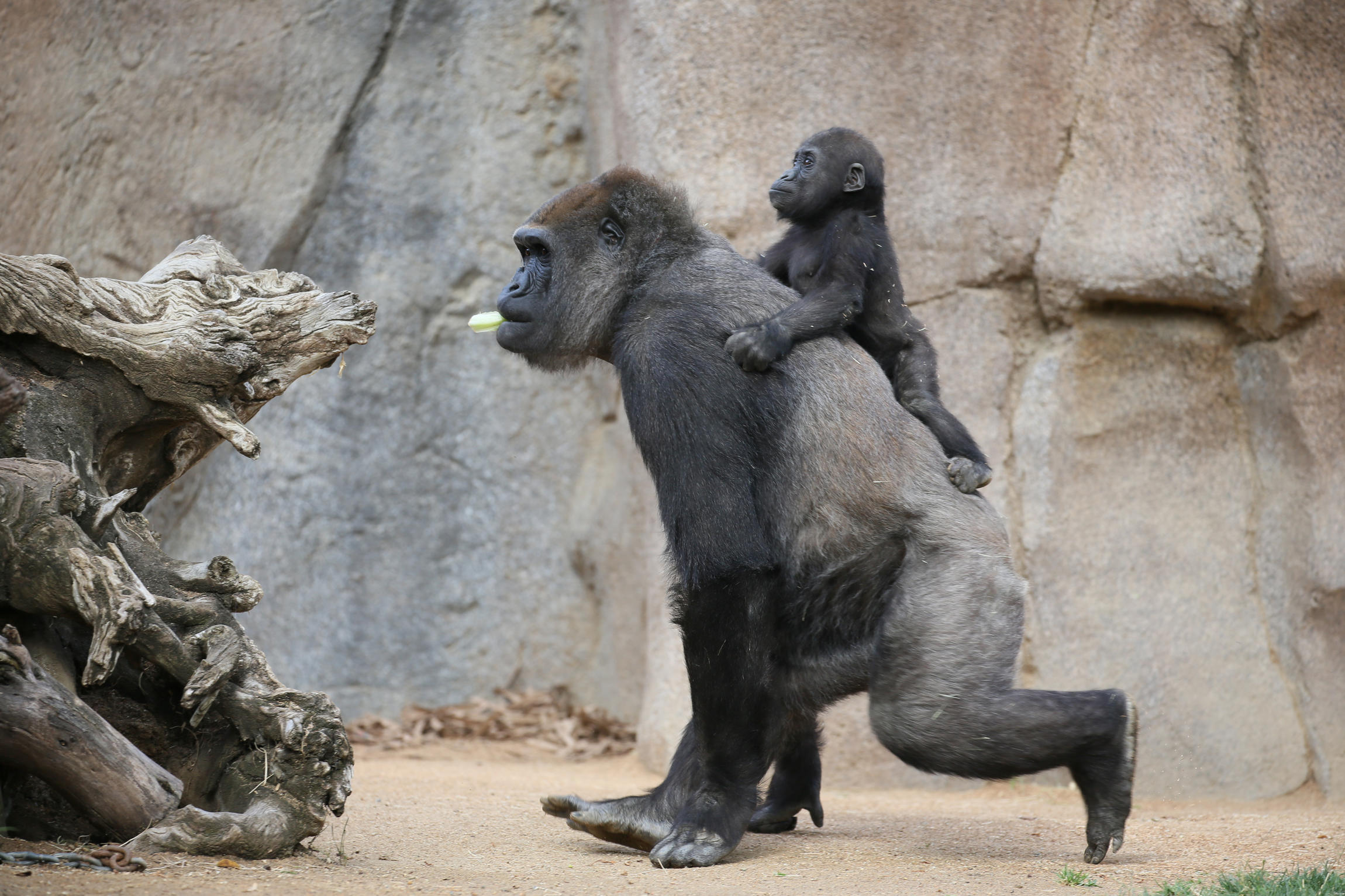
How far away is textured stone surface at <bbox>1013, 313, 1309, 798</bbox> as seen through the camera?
568 cm

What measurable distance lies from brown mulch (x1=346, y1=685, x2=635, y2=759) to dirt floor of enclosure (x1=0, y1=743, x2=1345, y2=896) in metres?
1.25

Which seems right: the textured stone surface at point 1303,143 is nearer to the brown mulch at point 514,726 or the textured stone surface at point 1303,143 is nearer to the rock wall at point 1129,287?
the rock wall at point 1129,287

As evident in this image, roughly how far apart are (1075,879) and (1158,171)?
12.5ft

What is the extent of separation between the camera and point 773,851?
3.76m

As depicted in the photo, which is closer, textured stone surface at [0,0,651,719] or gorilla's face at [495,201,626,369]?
gorilla's face at [495,201,626,369]

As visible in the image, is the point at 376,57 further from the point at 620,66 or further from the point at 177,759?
the point at 177,759

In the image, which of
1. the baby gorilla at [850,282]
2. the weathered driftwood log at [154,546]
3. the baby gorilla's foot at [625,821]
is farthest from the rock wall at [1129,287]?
the weathered driftwood log at [154,546]

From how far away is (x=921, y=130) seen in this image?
5922 millimetres

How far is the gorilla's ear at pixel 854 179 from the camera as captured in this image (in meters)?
4.05

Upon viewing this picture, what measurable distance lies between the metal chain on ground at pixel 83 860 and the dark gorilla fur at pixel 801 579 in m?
1.40

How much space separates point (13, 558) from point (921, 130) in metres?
4.56

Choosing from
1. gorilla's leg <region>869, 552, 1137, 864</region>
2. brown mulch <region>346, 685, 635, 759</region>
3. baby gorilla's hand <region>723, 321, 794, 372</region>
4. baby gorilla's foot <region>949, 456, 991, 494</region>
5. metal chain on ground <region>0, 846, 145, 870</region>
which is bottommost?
metal chain on ground <region>0, 846, 145, 870</region>

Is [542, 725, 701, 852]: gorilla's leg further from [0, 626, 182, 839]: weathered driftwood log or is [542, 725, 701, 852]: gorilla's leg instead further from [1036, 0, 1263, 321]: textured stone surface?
[1036, 0, 1263, 321]: textured stone surface

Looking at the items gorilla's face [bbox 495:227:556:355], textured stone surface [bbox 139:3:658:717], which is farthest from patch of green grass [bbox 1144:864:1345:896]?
textured stone surface [bbox 139:3:658:717]
